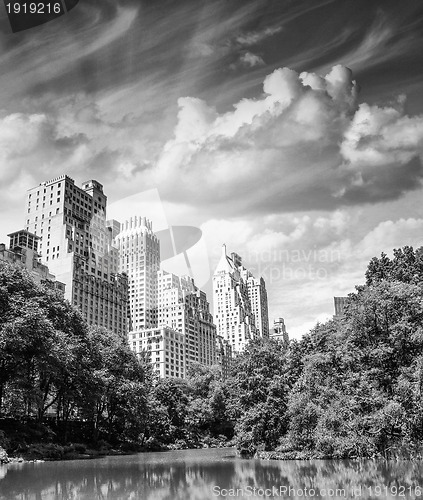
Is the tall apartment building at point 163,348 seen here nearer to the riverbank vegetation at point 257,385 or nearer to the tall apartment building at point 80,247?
the tall apartment building at point 80,247

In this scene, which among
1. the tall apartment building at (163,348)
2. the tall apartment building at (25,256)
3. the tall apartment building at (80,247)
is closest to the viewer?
the tall apartment building at (25,256)

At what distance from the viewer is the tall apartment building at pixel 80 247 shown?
509 ft

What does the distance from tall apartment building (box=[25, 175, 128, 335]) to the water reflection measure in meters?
125

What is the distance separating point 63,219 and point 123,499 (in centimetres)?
14945

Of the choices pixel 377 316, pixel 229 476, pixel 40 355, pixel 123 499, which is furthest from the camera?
pixel 40 355

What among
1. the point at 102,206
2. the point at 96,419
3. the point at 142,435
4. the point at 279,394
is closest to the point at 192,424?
the point at 142,435

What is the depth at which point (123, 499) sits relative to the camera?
1961 centimetres

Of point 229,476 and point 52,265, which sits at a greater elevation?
point 52,265

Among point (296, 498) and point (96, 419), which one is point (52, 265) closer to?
point (96, 419)

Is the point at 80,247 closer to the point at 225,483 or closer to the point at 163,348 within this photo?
the point at 163,348

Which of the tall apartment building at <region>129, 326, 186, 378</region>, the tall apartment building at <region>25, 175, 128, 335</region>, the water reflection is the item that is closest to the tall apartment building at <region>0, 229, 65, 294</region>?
the tall apartment building at <region>25, 175, 128, 335</region>

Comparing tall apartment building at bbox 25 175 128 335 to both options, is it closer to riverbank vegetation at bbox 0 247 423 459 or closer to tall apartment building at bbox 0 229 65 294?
tall apartment building at bbox 0 229 65 294

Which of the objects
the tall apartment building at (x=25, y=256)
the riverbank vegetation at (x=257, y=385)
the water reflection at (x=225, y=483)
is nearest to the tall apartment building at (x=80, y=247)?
the tall apartment building at (x=25, y=256)

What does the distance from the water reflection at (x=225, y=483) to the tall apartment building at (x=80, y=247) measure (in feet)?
409
